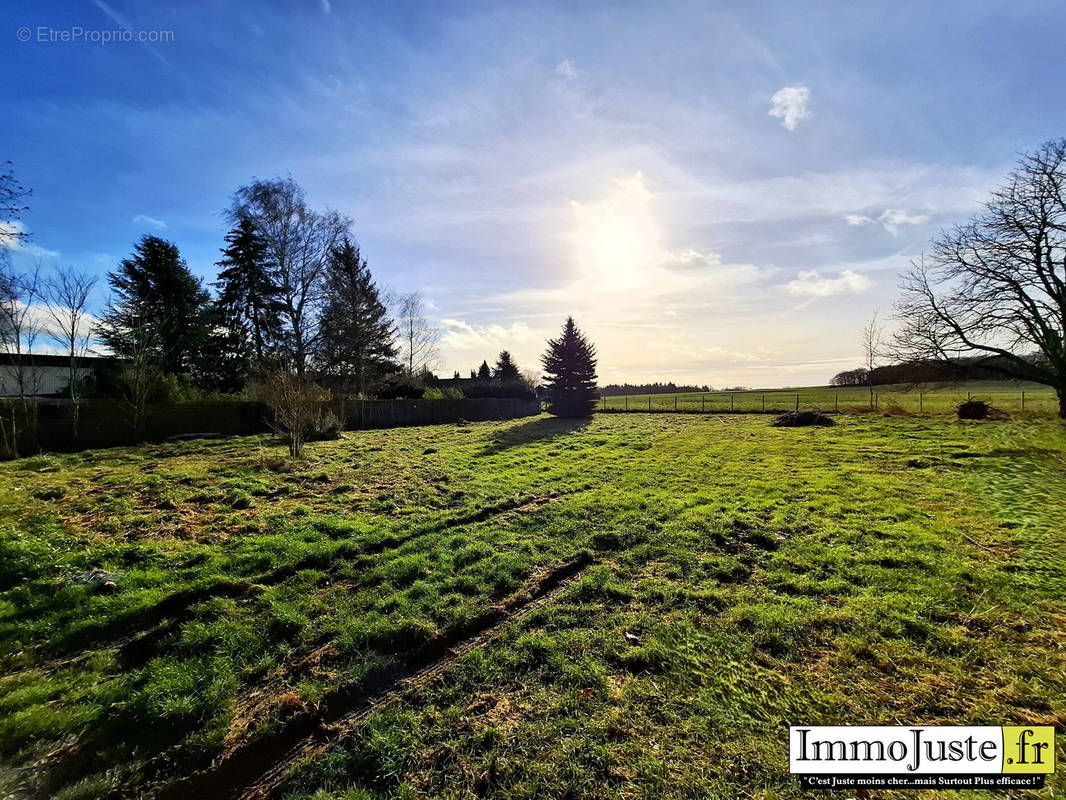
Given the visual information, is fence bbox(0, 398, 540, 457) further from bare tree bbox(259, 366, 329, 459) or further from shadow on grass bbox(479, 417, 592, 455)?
shadow on grass bbox(479, 417, 592, 455)

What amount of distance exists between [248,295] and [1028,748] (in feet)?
105

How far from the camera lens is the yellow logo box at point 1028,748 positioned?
2177mm

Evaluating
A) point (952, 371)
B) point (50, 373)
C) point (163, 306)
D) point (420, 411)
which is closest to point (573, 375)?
point (420, 411)

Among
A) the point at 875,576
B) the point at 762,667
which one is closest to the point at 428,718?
the point at 762,667

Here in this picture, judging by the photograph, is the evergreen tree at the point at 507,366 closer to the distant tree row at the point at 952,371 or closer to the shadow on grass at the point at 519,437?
the shadow on grass at the point at 519,437

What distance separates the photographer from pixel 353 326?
2561cm

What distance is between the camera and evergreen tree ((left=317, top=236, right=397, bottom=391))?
24.6 metres

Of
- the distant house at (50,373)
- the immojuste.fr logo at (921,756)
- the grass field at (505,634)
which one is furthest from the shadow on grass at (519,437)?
the distant house at (50,373)

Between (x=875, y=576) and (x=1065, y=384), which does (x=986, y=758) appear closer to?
(x=875, y=576)

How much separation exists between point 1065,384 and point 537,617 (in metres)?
22.4

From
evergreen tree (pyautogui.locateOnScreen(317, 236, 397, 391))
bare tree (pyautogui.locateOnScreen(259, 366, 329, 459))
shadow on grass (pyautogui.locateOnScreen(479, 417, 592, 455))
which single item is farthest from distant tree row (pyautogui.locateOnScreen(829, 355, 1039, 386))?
evergreen tree (pyautogui.locateOnScreen(317, 236, 397, 391))

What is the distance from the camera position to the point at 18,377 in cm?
1369

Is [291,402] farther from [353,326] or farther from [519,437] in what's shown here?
[353,326]

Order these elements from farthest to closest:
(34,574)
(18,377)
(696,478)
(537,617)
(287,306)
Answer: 1. (287,306)
2. (18,377)
3. (696,478)
4. (34,574)
5. (537,617)
